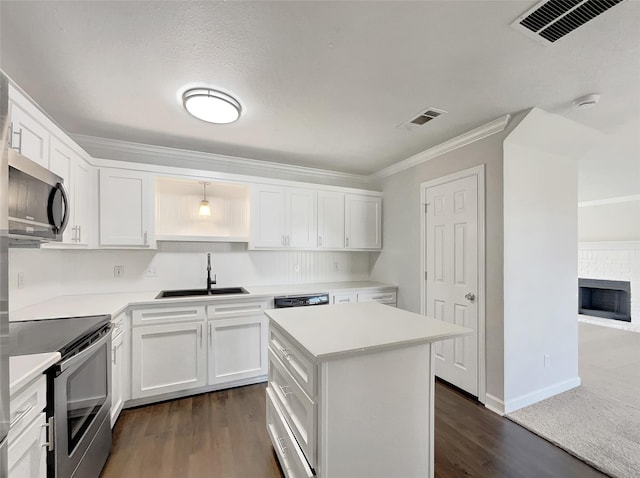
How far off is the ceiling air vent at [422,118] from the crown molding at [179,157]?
1.63 m

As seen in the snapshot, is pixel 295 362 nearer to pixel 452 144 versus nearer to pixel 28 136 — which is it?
pixel 28 136

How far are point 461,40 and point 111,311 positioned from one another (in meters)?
2.83

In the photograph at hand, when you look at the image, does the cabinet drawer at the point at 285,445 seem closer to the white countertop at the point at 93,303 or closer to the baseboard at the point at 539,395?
the white countertop at the point at 93,303

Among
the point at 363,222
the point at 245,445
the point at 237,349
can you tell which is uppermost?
the point at 363,222

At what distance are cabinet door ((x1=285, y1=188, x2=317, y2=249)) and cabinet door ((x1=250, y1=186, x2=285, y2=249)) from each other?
0.26 ft

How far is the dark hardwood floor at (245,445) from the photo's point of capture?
70.2 inches

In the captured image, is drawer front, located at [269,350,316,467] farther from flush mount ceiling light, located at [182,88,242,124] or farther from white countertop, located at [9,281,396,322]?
flush mount ceiling light, located at [182,88,242,124]

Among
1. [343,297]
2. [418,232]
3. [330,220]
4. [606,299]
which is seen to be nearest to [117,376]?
[343,297]

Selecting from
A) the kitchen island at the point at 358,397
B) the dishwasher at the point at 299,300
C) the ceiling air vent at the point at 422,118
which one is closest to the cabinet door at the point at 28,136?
the kitchen island at the point at 358,397

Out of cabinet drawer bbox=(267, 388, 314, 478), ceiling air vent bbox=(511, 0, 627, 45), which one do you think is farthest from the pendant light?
ceiling air vent bbox=(511, 0, 627, 45)

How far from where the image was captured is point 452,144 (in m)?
2.91

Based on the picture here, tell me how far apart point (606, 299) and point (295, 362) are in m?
7.33

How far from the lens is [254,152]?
329 cm

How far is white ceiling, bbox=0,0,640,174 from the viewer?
1357mm
